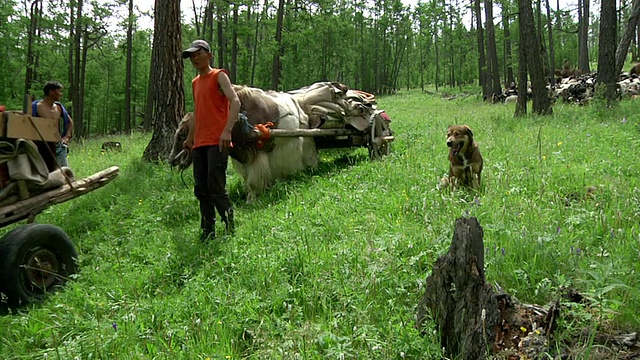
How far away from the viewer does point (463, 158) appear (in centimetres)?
527

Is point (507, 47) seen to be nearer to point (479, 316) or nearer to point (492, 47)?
point (492, 47)

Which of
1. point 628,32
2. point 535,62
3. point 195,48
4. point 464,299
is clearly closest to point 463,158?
point 464,299

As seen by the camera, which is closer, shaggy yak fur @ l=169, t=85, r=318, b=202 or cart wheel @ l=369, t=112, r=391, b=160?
shaggy yak fur @ l=169, t=85, r=318, b=202

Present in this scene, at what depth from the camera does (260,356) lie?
8.78ft

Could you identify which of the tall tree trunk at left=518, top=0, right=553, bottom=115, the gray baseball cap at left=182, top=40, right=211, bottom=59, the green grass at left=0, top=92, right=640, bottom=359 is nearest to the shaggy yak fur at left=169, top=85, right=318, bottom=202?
the green grass at left=0, top=92, right=640, bottom=359

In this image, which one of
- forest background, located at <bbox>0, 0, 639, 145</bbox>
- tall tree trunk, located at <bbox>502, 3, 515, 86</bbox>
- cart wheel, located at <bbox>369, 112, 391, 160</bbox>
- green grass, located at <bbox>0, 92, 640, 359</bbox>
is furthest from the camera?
tall tree trunk, located at <bbox>502, 3, 515, 86</bbox>

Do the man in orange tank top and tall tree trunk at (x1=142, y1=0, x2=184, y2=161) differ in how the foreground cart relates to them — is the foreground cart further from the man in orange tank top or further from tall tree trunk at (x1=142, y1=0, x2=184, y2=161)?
tall tree trunk at (x1=142, y1=0, x2=184, y2=161)

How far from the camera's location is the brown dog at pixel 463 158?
514cm

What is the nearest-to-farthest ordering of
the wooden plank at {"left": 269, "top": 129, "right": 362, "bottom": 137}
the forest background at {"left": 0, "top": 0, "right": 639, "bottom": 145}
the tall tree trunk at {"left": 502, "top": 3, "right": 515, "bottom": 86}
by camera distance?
the wooden plank at {"left": 269, "top": 129, "right": 362, "bottom": 137} → the forest background at {"left": 0, "top": 0, "right": 639, "bottom": 145} → the tall tree trunk at {"left": 502, "top": 3, "right": 515, "bottom": 86}

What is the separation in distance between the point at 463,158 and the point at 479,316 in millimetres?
3258

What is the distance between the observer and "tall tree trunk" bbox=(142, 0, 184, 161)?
8.95m

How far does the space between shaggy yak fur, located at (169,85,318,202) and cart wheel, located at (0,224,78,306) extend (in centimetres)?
244

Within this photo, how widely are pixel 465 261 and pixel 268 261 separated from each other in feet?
6.73

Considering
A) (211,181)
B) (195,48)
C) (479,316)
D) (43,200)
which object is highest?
(195,48)
